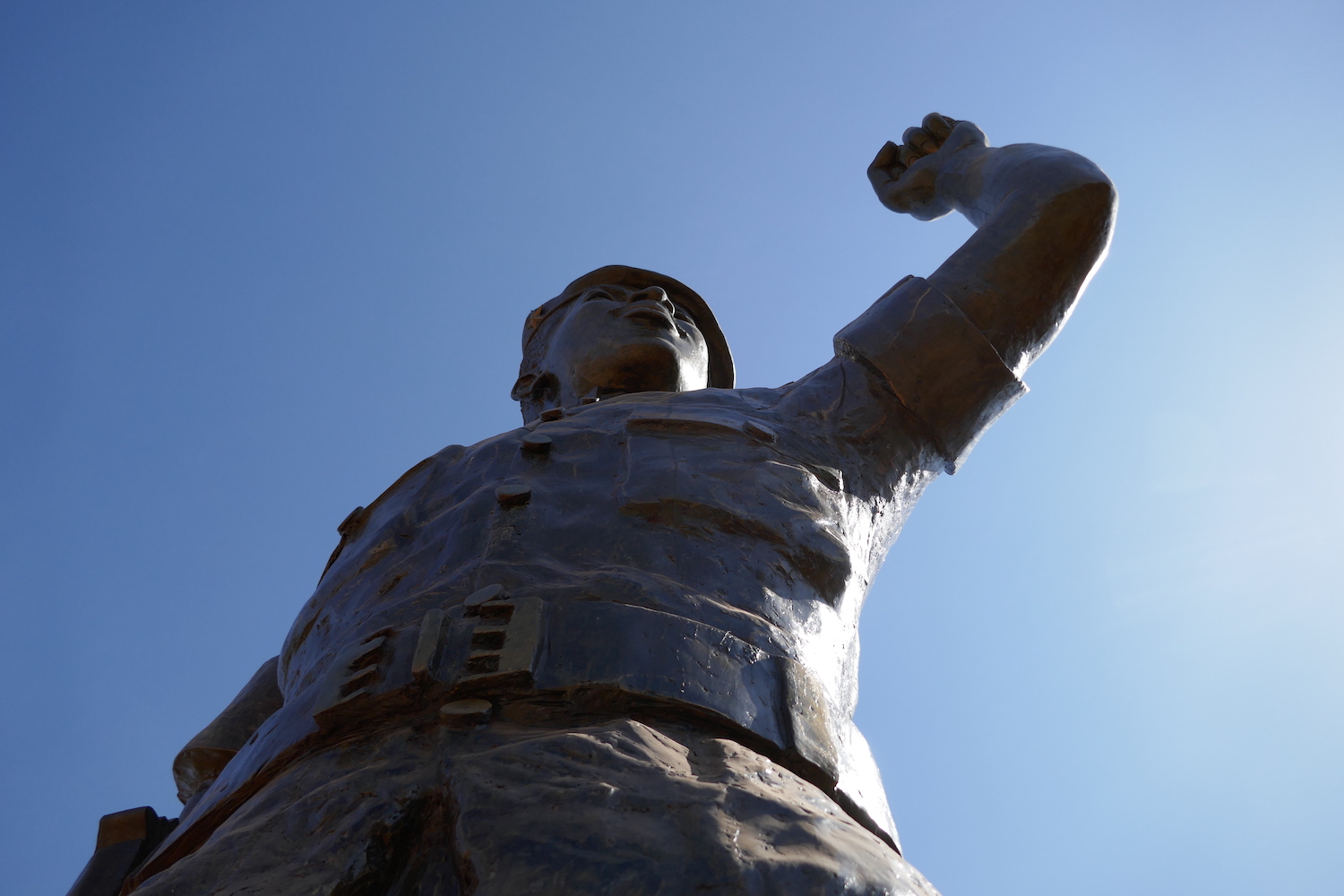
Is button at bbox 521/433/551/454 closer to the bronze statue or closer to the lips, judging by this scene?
the bronze statue

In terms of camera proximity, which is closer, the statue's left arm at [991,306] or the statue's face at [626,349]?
the statue's left arm at [991,306]

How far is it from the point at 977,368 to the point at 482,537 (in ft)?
5.50

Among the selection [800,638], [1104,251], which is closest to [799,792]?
[800,638]

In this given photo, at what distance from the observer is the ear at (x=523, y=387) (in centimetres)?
621

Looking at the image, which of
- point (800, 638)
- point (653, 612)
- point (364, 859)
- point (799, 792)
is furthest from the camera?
point (800, 638)

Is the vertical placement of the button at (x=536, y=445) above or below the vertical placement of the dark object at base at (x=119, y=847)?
above

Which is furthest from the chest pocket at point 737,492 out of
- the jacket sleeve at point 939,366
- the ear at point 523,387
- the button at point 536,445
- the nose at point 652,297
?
the ear at point 523,387

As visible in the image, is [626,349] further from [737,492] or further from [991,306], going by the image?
[737,492]

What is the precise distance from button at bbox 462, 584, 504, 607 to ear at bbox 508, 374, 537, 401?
3.34 meters

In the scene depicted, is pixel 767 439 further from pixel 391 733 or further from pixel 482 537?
pixel 391 733

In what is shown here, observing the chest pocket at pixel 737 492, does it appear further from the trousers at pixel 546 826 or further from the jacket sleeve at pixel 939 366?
the trousers at pixel 546 826

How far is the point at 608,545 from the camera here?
10.4 ft

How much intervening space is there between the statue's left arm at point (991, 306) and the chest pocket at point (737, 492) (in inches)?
19.7

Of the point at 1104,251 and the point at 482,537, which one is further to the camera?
the point at 1104,251
